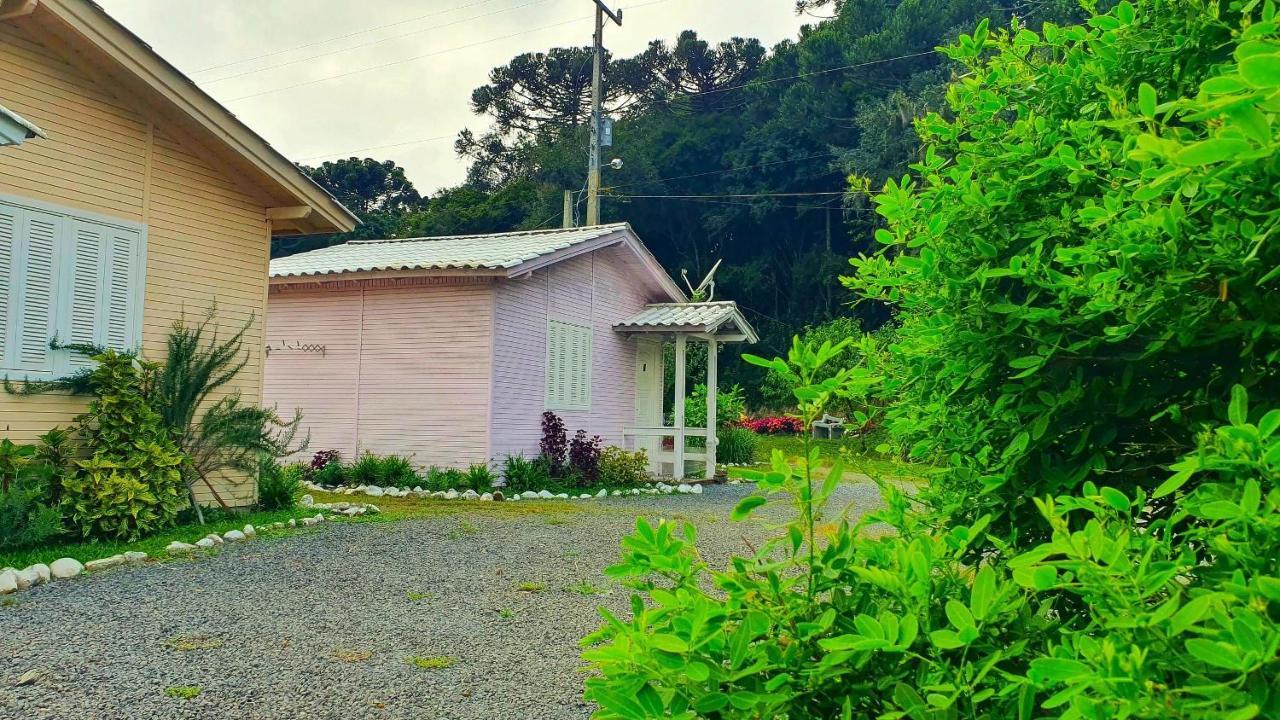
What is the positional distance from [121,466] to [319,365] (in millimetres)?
6597

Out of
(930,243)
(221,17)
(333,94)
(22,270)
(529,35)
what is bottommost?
(930,243)

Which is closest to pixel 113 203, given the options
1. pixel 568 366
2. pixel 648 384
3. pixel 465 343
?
pixel 465 343

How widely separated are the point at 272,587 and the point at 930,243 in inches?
216

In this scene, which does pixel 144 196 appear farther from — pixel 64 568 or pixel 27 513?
pixel 64 568

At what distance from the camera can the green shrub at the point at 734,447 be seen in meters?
18.1

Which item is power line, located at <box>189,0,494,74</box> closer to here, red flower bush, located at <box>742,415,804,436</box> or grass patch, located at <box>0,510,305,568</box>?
red flower bush, located at <box>742,415,804,436</box>

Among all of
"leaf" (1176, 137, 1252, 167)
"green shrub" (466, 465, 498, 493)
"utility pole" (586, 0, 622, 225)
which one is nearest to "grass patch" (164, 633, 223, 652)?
"leaf" (1176, 137, 1252, 167)

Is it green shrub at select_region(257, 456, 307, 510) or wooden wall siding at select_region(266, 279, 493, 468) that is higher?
wooden wall siding at select_region(266, 279, 493, 468)

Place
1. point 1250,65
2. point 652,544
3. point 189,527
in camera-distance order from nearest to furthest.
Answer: point 1250,65 < point 652,544 < point 189,527

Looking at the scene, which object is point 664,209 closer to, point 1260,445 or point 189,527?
point 189,527

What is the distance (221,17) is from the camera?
1566cm

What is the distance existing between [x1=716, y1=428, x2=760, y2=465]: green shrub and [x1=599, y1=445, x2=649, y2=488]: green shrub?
12.7 ft

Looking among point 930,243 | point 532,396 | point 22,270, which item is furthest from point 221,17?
point 930,243

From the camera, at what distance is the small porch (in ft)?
49.3
